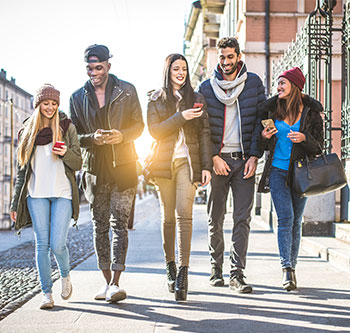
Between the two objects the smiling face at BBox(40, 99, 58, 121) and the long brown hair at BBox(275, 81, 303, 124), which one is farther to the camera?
the long brown hair at BBox(275, 81, 303, 124)

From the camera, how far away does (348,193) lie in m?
8.80

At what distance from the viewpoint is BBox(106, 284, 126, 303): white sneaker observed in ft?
16.4

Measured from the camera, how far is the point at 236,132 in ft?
18.5

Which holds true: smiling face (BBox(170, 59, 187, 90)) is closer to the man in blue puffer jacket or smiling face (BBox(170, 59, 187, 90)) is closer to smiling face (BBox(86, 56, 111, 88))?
the man in blue puffer jacket

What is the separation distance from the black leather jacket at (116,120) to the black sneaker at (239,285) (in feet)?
4.59

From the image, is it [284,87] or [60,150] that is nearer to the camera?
[60,150]

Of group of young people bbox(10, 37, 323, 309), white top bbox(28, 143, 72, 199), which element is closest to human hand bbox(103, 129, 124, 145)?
group of young people bbox(10, 37, 323, 309)

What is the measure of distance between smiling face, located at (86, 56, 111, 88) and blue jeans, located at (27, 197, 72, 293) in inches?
41.7

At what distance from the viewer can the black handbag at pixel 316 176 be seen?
547 cm

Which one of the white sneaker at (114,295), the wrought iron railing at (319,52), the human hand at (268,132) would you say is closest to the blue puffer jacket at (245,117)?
the human hand at (268,132)

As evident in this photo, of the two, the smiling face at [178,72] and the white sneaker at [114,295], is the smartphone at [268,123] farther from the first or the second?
the white sneaker at [114,295]

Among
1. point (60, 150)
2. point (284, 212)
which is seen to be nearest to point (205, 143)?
point (284, 212)

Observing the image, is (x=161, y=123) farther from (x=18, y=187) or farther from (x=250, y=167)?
(x=18, y=187)

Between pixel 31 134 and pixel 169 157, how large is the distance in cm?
117
